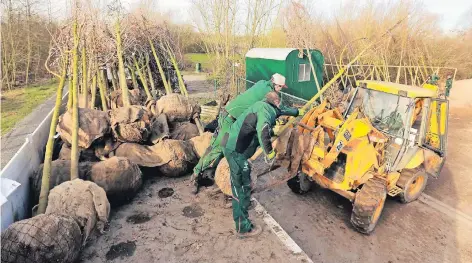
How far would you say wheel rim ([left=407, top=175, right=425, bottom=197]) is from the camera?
5.22m

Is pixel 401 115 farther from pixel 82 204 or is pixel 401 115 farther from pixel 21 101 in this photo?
pixel 21 101

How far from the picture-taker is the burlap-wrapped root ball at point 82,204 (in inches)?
147

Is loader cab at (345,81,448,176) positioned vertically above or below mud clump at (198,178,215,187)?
above

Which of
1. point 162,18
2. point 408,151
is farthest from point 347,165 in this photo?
point 162,18

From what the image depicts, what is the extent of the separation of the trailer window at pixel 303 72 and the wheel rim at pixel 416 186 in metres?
7.18

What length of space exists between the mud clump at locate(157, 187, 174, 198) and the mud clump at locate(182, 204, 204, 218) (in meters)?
0.54

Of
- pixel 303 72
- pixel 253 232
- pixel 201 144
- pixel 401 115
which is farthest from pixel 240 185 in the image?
pixel 303 72

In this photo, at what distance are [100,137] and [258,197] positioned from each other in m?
2.92

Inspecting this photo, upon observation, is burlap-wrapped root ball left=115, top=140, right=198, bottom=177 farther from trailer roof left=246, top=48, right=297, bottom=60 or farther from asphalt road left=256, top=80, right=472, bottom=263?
trailer roof left=246, top=48, right=297, bottom=60

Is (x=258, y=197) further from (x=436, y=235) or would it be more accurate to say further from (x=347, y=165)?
(x=436, y=235)

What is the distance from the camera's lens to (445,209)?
532cm

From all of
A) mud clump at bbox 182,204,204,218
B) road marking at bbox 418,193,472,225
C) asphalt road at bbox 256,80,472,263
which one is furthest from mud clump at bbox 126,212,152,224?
road marking at bbox 418,193,472,225

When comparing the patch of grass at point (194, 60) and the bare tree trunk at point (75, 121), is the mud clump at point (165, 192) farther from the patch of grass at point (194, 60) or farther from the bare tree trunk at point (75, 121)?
the patch of grass at point (194, 60)

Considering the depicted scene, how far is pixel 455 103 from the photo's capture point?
46.7 ft
